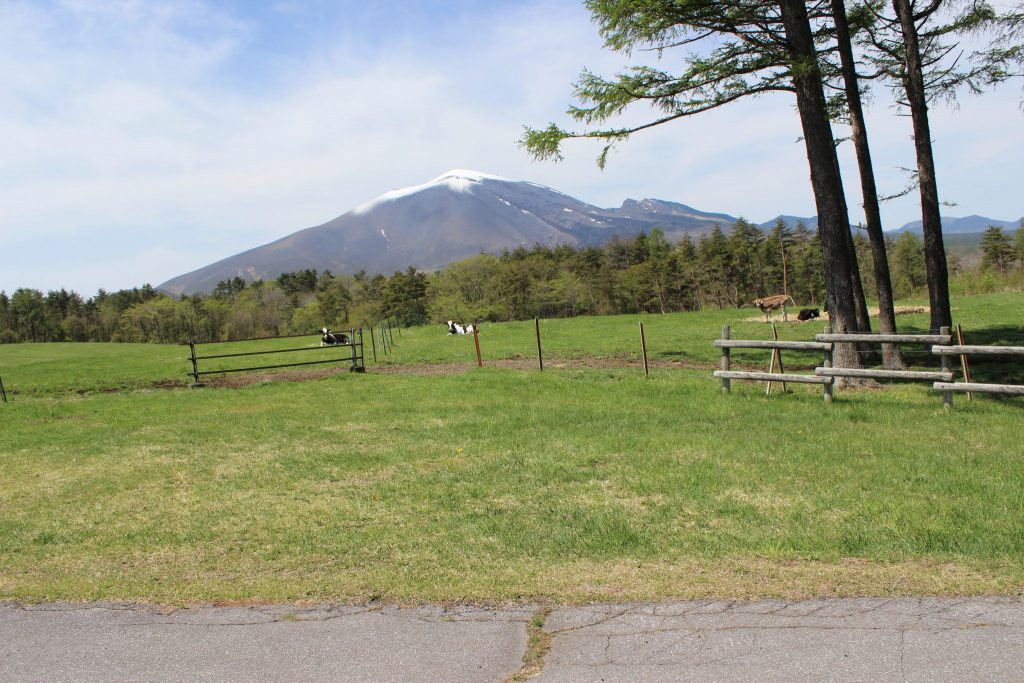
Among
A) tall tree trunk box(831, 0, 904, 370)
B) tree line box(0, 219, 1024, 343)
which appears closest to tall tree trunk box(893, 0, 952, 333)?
tall tree trunk box(831, 0, 904, 370)

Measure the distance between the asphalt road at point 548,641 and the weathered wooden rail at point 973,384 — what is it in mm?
7171

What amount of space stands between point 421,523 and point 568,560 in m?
1.74

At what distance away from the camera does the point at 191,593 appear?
203 inches

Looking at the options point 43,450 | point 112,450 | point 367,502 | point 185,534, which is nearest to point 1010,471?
point 367,502

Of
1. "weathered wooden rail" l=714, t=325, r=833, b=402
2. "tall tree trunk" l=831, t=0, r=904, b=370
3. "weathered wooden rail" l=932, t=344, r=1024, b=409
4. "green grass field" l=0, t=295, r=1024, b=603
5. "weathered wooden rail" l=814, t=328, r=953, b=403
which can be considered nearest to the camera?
"green grass field" l=0, t=295, r=1024, b=603

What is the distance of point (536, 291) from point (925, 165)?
224 ft

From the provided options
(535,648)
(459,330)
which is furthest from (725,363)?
(459,330)

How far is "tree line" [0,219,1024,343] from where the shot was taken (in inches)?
3036

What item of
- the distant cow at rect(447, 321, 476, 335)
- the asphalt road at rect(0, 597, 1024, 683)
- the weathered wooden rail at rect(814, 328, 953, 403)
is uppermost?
the distant cow at rect(447, 321, 476, 335)

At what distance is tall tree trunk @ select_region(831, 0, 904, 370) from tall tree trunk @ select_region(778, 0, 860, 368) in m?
1.25

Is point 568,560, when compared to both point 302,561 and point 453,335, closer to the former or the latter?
point 302,561

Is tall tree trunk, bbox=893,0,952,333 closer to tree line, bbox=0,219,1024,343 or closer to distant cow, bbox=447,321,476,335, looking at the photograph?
distant cow, bbox=447,321,476,335

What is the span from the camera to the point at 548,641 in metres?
→ 4.13

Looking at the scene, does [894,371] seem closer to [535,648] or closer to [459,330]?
[535,648]
